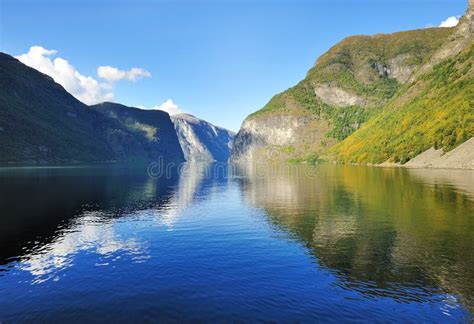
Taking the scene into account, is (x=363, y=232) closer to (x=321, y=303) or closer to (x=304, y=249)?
(x=304, y=249)

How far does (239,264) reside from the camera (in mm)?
33594

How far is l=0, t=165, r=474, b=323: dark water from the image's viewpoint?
23875 millimetres

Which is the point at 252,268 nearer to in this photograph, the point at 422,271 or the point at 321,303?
the point at 321,303

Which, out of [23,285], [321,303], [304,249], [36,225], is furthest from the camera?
[36,225]

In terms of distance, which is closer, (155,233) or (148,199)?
(155,233)

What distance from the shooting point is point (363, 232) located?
151 feet

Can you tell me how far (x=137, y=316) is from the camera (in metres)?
22.9

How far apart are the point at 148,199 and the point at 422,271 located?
65197mm

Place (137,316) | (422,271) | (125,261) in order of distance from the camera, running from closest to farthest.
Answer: (137,316)
(422,271)
(125,261)

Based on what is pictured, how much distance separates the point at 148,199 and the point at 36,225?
3393 cm

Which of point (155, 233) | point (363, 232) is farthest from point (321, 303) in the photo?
point (155, 233)

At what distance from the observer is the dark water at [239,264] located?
78.3ft

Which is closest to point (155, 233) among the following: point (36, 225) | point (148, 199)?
point (36, 225)

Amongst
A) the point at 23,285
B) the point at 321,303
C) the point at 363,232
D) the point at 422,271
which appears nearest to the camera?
the point at 321,303
